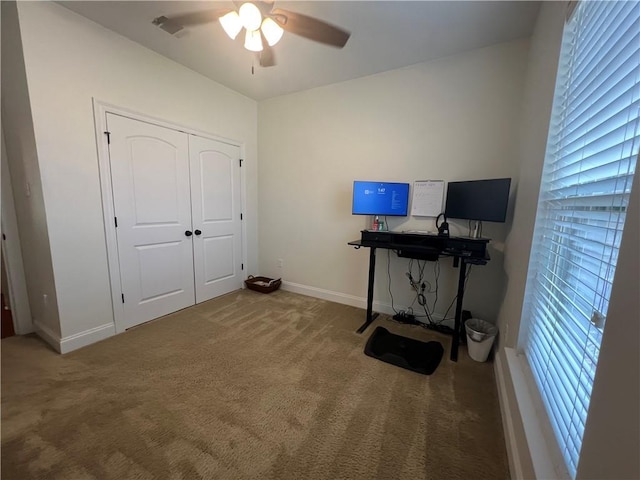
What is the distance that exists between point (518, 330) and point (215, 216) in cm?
314

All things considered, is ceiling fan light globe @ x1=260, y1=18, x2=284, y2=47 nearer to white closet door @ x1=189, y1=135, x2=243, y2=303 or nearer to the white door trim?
white closet door @ x1=189, y1=135, x2=243, y2=303

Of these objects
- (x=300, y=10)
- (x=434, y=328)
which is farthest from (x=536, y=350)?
(x=300, y=10)

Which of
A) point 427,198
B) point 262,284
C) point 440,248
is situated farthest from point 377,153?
point 262,284

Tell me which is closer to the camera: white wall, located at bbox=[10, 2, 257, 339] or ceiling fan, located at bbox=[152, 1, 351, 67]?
ceiling fan, located at bbox=[152, 1, 351, 67]

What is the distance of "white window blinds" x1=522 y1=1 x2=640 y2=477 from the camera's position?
0.76 m

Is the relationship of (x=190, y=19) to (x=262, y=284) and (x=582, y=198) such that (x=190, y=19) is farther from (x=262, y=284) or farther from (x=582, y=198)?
(x=262, y=284)

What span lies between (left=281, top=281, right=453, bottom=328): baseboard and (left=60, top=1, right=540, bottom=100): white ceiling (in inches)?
99.7

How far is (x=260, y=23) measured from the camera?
1.54 meters

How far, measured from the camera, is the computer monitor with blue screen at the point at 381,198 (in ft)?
8.70

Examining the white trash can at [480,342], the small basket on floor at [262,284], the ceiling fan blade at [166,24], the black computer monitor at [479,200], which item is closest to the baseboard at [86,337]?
the small basket on floor at [262,284]

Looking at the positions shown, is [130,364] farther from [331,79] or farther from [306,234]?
[331,79]

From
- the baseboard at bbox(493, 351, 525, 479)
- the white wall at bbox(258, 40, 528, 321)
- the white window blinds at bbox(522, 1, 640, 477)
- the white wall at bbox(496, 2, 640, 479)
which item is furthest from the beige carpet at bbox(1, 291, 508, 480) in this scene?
the white wall at bbox(258, 40, 528, 321)

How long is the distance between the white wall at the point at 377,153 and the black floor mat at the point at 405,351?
1.94 feet

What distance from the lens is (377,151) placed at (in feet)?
9.39
